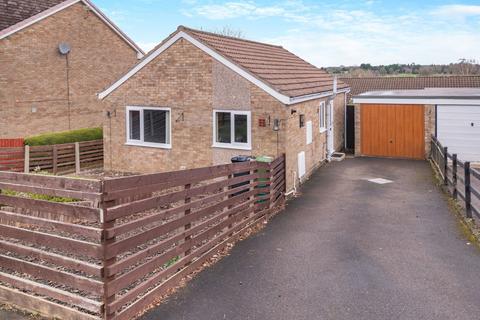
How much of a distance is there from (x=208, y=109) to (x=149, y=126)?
8.51 ft

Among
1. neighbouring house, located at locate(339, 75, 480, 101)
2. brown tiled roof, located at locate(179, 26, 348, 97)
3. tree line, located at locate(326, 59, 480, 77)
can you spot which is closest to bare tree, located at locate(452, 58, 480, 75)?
tree line, located at locate(326, 59, 480, 77)

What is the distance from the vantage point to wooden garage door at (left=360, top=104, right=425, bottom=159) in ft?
65.5

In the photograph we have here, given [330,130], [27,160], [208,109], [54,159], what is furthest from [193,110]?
[330,130]

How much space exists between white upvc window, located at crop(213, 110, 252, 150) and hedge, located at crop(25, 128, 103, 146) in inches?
326

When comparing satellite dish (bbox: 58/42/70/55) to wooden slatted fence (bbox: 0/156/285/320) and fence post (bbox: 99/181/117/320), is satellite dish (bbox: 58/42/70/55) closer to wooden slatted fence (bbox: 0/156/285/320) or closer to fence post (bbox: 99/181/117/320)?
wooden slatted fence (bbox: 0/156/285/320)

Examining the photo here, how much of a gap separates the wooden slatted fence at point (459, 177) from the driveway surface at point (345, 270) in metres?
0.51

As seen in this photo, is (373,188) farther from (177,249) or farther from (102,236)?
(102,236)

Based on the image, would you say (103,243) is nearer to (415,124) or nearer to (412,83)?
(415,124)

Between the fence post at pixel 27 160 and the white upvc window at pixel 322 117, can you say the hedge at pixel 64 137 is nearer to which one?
the fence post at pixel 27 160

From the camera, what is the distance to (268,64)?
16219 millimetres

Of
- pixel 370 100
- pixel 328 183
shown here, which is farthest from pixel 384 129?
pixel 328 183

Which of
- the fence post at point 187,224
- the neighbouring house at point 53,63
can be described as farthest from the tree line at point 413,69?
the fence post at point 187,224

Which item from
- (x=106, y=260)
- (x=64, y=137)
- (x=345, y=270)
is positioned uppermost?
(x=64, y=137)

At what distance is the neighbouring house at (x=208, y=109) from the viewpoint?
13867 mm
